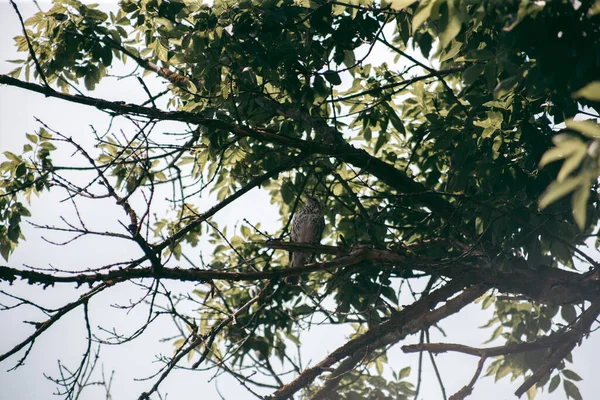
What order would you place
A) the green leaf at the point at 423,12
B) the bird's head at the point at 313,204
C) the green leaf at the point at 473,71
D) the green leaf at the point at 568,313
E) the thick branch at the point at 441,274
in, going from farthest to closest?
1. the bird's head at the point at 313,204
2. the green leaf at the point at 568,313
3. the thick branch at the point at 441,274
4. the green leaf at the point at 473,71
5. the green leaf at the point at 423,12

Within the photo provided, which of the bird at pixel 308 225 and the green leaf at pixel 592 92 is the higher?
the bird at pixel 308 225

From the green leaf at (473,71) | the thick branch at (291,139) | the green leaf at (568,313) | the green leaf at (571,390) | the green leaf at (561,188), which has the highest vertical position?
the thick branch at (291,139)

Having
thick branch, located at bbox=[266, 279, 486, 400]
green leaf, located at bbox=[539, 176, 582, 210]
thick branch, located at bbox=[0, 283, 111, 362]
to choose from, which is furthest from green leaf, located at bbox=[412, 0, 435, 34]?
thick branch, located at bbox=[266, 279, 486, 400]

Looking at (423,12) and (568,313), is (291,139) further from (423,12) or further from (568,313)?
(568,313)

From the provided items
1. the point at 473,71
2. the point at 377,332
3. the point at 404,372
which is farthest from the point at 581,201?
the point at 404,372

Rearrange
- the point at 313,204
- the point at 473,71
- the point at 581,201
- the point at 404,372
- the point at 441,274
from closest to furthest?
1. the point at 581,201
2. the point at 473,71
3. the point at 441,274
4. the point at 404,372
5. the point at 313,204

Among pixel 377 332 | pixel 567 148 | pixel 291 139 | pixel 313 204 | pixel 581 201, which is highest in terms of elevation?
pixel 313 204

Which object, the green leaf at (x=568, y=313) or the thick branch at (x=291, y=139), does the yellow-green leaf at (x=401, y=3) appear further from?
the green leaf at (x=568, y=313)

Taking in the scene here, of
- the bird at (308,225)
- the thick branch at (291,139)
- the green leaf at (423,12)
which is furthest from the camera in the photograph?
the bird at (308,225)

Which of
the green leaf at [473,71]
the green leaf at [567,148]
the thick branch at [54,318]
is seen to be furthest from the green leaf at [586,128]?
the thick branch at [54,318]

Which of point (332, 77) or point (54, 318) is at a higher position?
point (332, 77)

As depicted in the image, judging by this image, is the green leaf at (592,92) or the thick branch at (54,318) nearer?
the green leaf at (592,92)

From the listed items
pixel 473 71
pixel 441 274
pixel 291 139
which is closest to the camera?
pixel 473 71

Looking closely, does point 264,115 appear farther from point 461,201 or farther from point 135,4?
point 461,201
